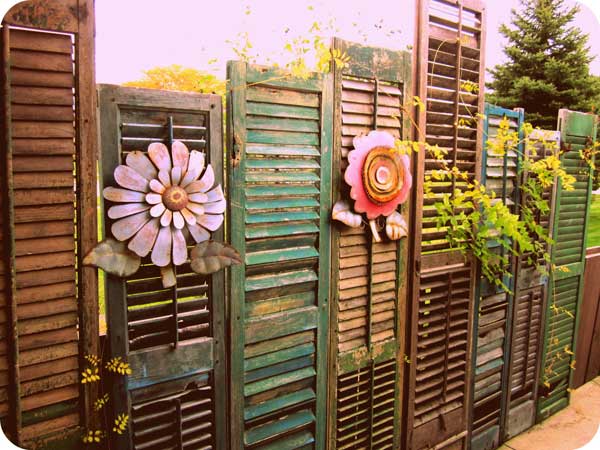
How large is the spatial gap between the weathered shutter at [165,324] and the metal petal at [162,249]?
10cm

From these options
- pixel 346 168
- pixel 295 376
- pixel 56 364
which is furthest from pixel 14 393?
pixel 346 168

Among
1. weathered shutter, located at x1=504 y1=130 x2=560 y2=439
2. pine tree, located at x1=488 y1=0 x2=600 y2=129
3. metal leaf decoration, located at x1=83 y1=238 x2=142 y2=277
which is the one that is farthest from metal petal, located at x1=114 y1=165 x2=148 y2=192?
pine tree, located at x1=488 y1=0 x2=600 y2=129

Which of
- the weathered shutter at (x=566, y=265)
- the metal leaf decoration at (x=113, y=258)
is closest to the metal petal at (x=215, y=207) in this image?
the metal leaf decoration at (x=113, y=258)

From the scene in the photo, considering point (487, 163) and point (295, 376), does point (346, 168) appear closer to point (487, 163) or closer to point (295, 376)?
point (295, 376)

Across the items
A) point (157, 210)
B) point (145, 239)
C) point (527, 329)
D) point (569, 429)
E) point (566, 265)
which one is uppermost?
point (157, 210)

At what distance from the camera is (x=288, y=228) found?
231 cm

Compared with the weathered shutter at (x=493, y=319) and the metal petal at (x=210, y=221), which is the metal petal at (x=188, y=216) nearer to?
the metal petal at (x=210, y=221)

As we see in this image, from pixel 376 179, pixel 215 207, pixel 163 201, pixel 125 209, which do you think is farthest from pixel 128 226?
pixel 376 179

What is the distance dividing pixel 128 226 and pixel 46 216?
0.95ft

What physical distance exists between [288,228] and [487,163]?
1751mm

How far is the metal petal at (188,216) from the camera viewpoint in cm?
194

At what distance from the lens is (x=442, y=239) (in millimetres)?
3090

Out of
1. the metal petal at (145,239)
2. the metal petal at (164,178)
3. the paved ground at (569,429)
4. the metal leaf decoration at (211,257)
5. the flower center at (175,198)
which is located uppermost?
the metal petal at (164,178)

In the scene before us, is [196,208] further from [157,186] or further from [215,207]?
[157,186]
